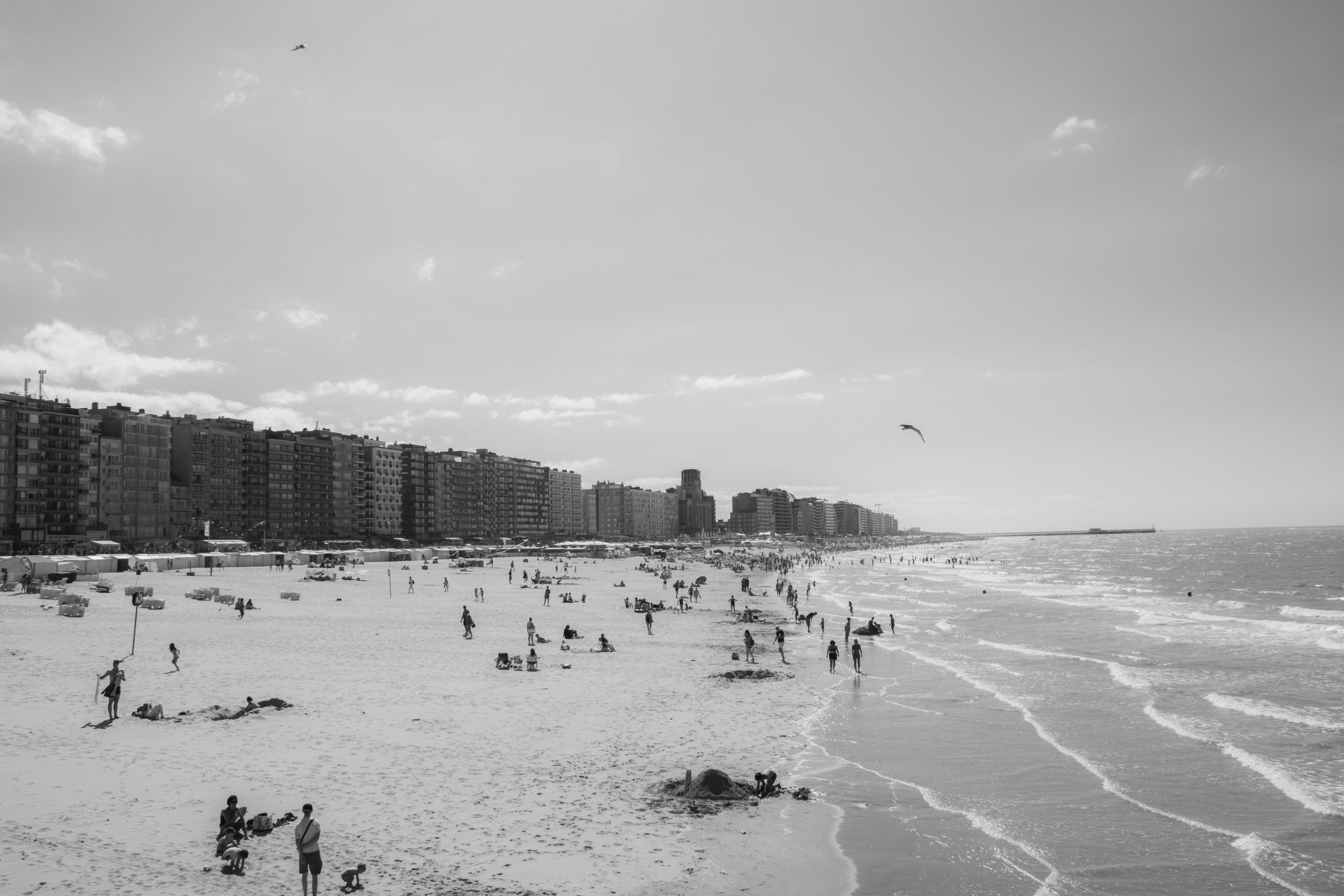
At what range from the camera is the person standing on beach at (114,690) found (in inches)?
713

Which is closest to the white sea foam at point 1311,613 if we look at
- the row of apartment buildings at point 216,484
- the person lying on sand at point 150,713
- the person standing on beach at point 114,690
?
the person lying on sand at point 150,713

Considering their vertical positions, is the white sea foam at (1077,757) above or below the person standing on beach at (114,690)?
below

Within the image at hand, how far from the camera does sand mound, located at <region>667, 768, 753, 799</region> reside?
1507cm

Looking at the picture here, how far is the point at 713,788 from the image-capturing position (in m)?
15.2

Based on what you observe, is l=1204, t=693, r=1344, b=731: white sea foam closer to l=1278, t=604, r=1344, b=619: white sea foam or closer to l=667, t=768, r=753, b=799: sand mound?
l=667, t=768, r=753, b=799: sand mound

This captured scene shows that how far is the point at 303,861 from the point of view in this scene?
33.4 feet

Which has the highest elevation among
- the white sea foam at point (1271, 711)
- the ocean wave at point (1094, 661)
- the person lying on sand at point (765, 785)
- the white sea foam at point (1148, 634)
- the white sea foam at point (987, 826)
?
the person lying on sand at point (765, 785)

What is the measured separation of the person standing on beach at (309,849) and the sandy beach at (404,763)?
90 cm

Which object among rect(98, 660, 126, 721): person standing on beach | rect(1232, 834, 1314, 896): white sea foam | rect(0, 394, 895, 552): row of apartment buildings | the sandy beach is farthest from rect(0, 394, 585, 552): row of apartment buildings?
rect(1232, 834, 1314, 896): white sea foam

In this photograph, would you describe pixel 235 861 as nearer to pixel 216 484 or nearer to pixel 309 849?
pixel 309 849

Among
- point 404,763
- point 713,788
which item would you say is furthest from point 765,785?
point 404,763

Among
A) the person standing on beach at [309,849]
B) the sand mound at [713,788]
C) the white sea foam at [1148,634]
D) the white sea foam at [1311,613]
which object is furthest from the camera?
the white sea foam at [1311,613]

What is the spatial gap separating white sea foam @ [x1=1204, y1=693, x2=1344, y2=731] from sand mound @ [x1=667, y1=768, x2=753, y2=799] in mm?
17021

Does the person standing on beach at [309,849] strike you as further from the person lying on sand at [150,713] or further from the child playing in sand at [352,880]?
the person lying on sand at [150,713]
